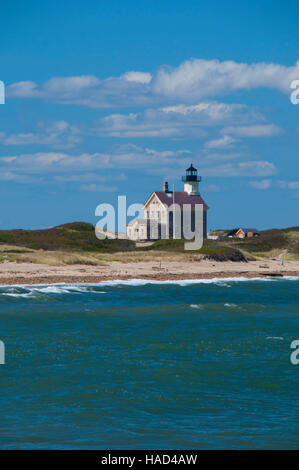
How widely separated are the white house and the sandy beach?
22.2m

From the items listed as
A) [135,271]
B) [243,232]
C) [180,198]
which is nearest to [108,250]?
[135,271]

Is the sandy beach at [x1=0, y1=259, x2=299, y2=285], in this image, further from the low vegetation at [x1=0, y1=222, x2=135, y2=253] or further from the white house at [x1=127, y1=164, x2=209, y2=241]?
the white house at [x1=127, y1=164, x2=209, y2=241]

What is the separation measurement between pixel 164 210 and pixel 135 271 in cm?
3276

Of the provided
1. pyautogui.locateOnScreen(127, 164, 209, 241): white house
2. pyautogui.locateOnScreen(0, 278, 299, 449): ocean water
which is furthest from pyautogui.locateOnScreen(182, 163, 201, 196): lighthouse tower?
pyautogui.locateOnScreen(0, 278, 299, 449): ocean water

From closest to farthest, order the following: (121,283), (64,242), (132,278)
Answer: (121,283)
(132,278)
(64,242)

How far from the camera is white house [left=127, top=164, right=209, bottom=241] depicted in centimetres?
8294

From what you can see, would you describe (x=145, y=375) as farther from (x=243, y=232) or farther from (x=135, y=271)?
(x=243, y=232)

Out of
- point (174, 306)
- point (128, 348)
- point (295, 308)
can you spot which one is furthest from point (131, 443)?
point (295, 308)

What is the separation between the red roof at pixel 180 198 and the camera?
83375mm

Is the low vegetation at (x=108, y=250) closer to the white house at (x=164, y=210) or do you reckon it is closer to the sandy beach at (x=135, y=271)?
the sandy beach at (x=135, y=271)

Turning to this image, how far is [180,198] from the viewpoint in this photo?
84.8 m

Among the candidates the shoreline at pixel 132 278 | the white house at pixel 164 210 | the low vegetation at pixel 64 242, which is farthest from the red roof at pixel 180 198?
the shoreline at pixel 132 278
